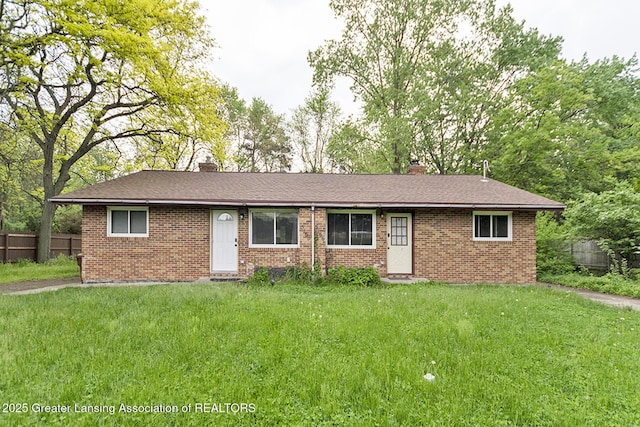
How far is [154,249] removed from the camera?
9711 millimetres

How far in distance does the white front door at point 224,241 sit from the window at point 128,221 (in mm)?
2064

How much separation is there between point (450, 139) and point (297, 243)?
13.9 meters

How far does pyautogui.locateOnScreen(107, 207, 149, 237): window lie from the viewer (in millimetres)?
9680

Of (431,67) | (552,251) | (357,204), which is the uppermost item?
(431,67)

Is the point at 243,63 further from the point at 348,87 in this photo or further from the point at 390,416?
the point at 390,416

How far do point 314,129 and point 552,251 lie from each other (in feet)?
65.1

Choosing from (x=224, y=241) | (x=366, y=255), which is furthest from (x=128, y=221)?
(x=366, y=255)

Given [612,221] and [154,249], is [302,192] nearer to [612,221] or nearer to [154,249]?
[154,249]

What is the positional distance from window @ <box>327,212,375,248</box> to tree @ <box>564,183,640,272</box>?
280 inches

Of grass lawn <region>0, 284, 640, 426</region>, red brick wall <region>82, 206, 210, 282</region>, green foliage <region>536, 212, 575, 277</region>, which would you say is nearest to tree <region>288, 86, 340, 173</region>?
green foliage <region>536, 212, 575, 277</region>

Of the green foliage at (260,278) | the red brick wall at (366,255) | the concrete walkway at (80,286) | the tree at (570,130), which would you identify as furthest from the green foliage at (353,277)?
the tree at (570,130)

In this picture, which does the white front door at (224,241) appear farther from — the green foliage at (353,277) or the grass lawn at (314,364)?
the grass lawn at (314,364)

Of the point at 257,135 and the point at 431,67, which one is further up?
the point at 431,67

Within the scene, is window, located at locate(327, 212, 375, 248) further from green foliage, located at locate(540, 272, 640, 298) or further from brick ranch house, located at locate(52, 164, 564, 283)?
green foliage, located at locate(540, 272, 640, 298)
